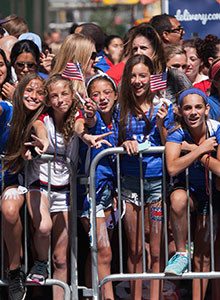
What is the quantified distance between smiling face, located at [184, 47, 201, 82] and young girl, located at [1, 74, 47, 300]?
6.85 feet

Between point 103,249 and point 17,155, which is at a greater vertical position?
point 17,155

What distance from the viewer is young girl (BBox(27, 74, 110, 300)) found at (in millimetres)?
7039

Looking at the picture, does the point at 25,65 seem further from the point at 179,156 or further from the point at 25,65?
the point at 179,156

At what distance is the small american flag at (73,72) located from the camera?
7340 millimetres

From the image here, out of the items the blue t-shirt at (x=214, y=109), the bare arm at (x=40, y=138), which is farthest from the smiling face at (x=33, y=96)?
the blue t-shirt at (x=214, y=109)

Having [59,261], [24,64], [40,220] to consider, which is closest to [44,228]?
[40,220]

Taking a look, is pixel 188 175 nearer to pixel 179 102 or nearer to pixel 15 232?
pixel 179 102

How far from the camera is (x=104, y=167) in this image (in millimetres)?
7117

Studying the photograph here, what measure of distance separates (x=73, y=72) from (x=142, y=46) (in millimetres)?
1026

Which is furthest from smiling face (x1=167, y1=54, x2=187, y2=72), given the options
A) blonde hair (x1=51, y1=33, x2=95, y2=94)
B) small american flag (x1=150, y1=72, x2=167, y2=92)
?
small american flag (x1=150, y1=72, x2=167, y2=92)

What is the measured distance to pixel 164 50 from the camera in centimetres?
817

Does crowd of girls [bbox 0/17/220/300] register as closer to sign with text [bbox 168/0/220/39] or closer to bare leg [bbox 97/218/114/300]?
bare leg [bbox 97/218/114/300]

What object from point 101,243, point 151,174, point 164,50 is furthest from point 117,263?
point 164,50

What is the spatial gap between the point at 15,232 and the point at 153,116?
1.46 meters
